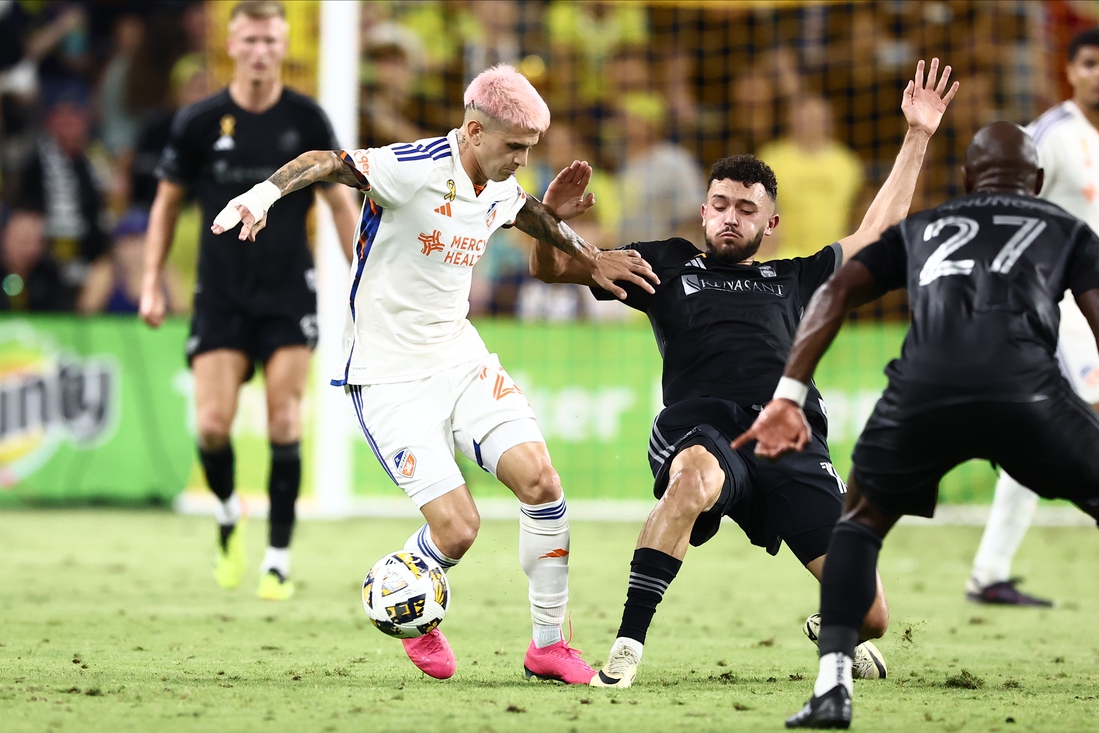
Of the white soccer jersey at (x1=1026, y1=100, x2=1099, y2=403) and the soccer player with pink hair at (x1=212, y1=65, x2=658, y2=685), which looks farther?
the white soccer jersey at (x1=1026, y1=100, x2=1099, y2=403)

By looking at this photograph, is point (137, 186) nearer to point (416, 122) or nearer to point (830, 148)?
point (416, 122)

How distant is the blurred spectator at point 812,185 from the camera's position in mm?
13648

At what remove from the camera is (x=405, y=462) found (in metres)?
5.26

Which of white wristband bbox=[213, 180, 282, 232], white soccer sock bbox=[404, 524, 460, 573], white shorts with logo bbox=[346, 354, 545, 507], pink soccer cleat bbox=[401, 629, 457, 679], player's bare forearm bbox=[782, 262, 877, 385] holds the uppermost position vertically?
white wristband bbox=[213, 180, 282, 232]

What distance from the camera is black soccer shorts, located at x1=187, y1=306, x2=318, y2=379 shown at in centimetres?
769

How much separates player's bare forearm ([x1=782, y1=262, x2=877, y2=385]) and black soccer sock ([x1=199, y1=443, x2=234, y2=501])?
443cm

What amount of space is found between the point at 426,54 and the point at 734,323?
9929mm

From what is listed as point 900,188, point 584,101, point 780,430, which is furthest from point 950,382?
point 584,101

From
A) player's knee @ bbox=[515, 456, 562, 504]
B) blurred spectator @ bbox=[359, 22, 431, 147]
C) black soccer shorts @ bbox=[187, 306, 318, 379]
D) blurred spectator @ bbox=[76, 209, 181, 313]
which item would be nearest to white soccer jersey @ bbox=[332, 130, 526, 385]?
player's knee @ bbox=[515, 456, 562, 504]

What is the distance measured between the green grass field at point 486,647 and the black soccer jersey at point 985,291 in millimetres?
1041

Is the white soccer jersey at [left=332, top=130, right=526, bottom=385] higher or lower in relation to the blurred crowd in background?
lower

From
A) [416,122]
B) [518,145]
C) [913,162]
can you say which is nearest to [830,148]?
[416,122]

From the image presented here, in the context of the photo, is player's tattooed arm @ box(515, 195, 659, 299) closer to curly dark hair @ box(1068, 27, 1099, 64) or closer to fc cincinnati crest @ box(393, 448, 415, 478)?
fc cincinnati crest @ box(393, 448, 415, 478)

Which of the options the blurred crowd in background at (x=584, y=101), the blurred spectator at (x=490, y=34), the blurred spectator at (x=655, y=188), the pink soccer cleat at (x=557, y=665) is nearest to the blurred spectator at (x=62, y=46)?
the blurred crowd in background at (x=584, y=101)
